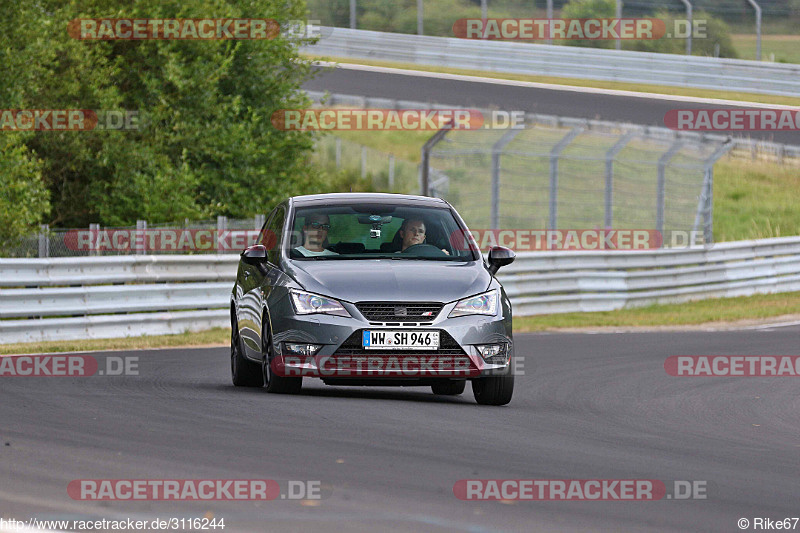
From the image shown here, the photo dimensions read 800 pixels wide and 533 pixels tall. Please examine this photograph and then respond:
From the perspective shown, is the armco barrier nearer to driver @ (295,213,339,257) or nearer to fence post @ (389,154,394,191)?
driver @ (295,213,339,257)

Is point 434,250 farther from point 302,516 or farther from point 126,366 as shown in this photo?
point 302,516

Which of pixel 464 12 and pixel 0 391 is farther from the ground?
pixel 464 12

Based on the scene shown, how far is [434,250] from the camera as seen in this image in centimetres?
1122

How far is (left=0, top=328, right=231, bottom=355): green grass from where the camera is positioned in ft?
51.3

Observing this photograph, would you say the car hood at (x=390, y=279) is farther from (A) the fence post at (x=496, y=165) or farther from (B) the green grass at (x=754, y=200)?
(B) the green grass at (x=754, y=200)

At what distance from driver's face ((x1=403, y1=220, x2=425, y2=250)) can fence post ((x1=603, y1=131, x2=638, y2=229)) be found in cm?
1439

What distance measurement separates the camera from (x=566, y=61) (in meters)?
41.6

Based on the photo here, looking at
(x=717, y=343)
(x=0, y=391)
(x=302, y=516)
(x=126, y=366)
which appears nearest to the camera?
(x=302, y=516)

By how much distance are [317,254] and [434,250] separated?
0.91m

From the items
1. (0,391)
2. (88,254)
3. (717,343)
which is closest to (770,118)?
(717,343)

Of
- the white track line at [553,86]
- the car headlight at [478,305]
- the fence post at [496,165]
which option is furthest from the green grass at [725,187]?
the car headlight at [478,305]

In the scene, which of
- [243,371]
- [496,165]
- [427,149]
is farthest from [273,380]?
[496,165]

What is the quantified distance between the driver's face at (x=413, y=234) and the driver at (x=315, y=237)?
0.58m

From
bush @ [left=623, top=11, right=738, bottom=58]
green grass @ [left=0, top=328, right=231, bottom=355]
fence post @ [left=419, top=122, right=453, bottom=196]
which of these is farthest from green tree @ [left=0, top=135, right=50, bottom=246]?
bush @ [left=623, top=11, right=738, bottom=58]
